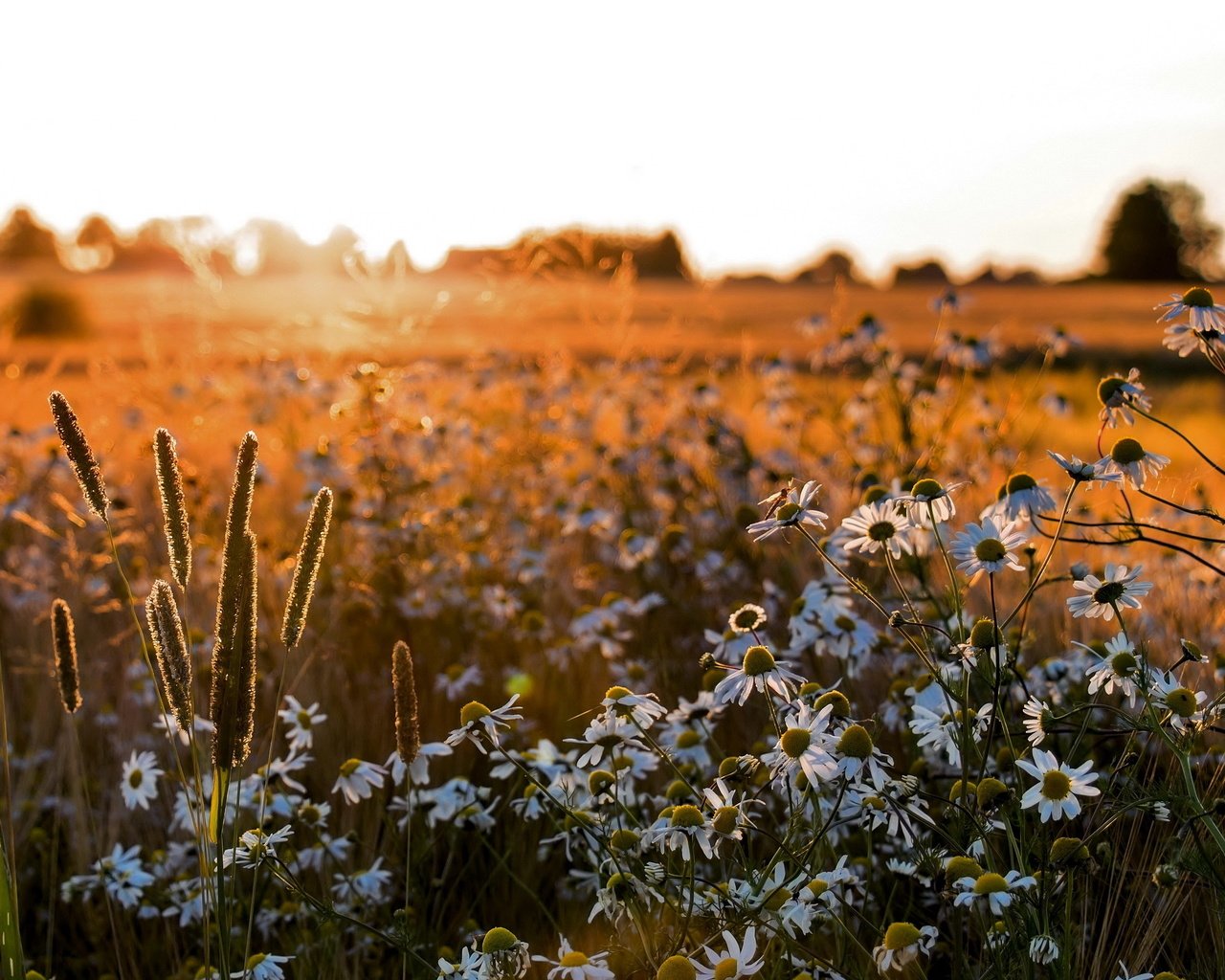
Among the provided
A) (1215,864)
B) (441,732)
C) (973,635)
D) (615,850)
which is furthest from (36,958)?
(1215,864)

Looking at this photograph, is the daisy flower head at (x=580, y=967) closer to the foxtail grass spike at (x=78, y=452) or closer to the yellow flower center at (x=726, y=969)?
the yellow flower center at (x=726, y=969)

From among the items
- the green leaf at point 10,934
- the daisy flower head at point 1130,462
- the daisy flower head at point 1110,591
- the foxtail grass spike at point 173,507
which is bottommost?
the green leaf at point 10,934

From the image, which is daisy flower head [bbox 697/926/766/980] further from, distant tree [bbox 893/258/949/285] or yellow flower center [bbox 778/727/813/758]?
distant tree [bbox 893/258/949/285]

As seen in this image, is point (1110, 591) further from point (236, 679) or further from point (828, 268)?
point (828, 268)

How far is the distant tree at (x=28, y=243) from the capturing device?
6556cm

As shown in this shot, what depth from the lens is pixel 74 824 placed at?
300cm

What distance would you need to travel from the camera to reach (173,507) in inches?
62.2

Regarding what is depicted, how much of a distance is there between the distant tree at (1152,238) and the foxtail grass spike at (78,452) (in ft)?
242

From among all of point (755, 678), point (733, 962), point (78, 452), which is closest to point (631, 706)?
point (755, 678)

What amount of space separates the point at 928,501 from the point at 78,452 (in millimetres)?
1295

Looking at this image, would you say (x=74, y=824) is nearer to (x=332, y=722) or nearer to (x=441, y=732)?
(x=332, y=722)

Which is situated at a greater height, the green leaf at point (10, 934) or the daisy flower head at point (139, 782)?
the green leaf at point (10, 934)

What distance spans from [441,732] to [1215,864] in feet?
6.75

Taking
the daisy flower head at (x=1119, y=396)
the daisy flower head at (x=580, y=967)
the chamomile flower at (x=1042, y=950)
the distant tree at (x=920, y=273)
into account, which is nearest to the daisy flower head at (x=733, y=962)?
the daisy flower head at (x=580, y=967)
